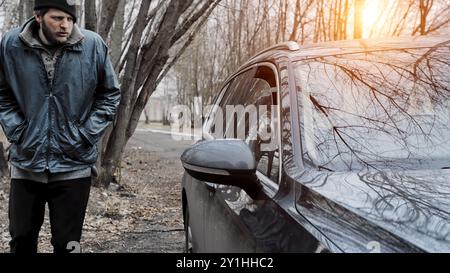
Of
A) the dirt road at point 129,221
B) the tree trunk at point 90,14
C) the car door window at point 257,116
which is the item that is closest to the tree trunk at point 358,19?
the dirt road at point 129,221

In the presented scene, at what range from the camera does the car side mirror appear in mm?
2012

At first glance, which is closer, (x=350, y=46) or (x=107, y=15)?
(x=350, y=46)

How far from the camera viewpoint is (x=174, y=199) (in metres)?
8.75

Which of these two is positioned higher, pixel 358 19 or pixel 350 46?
pixel 358 19

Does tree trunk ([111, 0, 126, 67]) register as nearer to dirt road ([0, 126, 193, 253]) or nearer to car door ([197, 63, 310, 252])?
dirt road ([0, 126, 193, 253])

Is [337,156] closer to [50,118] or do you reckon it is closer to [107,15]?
[50,118]

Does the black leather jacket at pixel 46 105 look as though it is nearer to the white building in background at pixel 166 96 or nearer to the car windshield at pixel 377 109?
the car windshield at pixel 377 109

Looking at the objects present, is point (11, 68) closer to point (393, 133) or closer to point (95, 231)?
point (393, 133)

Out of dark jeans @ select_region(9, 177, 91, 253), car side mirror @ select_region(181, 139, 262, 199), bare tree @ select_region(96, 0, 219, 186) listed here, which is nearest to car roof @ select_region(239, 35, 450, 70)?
car side mirror @ select_region(181, 139, 262, 199)

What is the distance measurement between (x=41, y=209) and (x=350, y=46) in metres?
2.04

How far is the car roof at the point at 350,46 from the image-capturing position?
2.70 meters

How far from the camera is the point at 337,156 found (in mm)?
2068

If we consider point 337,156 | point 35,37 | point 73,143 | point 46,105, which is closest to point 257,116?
point 337,156

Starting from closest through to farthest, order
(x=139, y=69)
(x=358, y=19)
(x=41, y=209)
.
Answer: (x=41, y=209)
(x=139, y=69)
(x=358, y=19)
